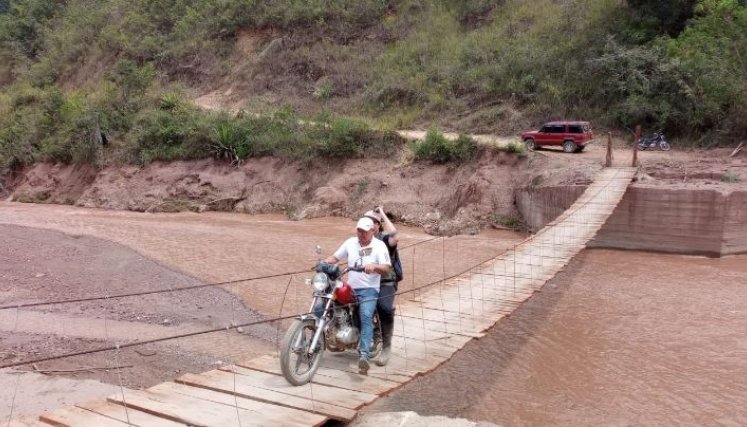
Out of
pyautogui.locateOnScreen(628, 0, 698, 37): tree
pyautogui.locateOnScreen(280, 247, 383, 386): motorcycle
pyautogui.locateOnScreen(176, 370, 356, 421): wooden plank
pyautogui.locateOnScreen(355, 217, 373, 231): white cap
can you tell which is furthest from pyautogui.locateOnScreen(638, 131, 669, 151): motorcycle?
pyautogui.locateOnScreen(176, 370, 356, 421): wooden plank

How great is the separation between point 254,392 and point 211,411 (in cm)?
40

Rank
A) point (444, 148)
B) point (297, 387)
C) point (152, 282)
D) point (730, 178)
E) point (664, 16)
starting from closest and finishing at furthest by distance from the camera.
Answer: point (297, 387), point (152, 282), point (730, 178), point (444, 148), point (664, 16)

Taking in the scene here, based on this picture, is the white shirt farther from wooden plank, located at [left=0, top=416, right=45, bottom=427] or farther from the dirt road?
wooden plank, located at [left=0, top=416, right=45, bottom=427]

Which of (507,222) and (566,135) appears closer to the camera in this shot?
(507,222)

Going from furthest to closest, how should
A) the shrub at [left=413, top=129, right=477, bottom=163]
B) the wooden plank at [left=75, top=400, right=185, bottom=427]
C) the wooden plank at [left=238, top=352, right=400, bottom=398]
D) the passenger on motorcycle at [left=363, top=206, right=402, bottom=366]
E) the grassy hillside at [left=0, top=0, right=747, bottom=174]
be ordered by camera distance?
1. the grassy hillside at [left=0, top=0, right=747, bottom=174]
2. the shrub at [left=413, top=129, right=477, bottom=163]
3. the passenger on motorcycle at [left=363, top=206, right=402, bottom=366]
4. the wooden plank at [left=238, top=352, right=400, bottom=398]
5. the wooden plank at [left=75, top=400, right=185, bottom=427]

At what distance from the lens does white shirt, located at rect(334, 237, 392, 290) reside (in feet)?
15.6

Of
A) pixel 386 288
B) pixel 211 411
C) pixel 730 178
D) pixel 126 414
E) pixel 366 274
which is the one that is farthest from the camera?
pixel 730 178

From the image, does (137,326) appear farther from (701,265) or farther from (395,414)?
(701,265)

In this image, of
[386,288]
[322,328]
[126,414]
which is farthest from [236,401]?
[386,288]

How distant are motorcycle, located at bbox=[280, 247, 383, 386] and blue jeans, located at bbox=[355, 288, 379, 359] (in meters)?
0.07

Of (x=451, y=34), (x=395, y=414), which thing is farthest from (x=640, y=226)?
(x=451, y=34)

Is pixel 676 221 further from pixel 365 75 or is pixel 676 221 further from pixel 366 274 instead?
pixel 365 75

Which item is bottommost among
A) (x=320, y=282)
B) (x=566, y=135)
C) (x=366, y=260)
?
(x=320, y=282)

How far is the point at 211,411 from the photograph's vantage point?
389 cm
